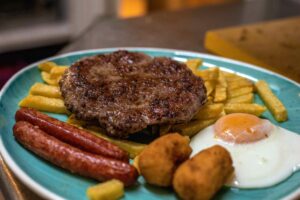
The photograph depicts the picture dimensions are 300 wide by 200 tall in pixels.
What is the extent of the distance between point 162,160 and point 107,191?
0.63 ft

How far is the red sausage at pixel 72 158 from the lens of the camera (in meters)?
1.48

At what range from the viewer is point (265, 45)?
297 centimetres

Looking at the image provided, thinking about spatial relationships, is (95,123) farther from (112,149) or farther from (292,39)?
(292,39)

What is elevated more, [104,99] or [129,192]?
[104,99]

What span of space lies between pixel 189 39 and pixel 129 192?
6.62 ft

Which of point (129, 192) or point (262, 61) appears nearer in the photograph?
point (129, 192)

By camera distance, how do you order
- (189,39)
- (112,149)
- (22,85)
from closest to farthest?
(112,149)
(22,85)
(189,39)

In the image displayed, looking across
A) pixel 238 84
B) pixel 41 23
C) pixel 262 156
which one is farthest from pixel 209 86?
pixel 41 23

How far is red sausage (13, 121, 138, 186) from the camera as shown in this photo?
1479mm

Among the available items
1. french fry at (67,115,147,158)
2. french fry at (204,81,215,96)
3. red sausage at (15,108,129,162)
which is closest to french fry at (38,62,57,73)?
red sausage at (15,108,129,162)

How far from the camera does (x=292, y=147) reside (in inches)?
68.9

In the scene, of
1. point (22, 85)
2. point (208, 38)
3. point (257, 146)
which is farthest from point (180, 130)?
point (208, 38)

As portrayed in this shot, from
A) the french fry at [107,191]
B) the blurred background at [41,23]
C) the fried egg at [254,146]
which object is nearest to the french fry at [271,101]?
the fried egg at [254,146]

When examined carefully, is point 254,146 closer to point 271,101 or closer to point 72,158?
point 271,101
